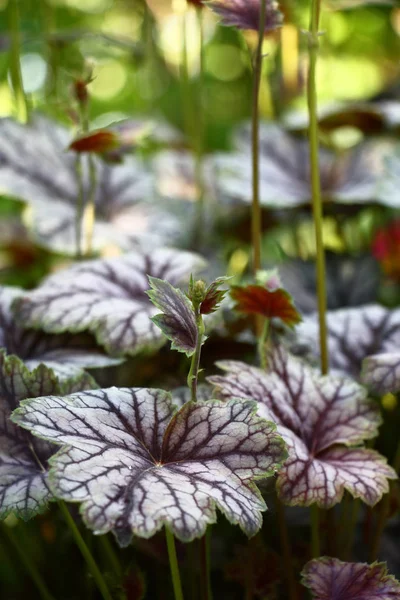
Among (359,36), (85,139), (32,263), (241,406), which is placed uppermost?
(359,36)

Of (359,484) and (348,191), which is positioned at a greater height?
(348,191)

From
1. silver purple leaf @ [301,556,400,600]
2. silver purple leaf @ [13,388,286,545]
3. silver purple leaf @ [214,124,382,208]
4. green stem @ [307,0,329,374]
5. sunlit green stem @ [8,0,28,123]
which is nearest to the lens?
silver purple leaf @ [13,388,286,545]

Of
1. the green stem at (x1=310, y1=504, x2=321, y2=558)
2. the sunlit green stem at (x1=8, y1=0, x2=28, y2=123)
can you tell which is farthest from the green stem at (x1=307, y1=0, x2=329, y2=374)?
the sunlit green stem at (x1=8, y1=0, x2=28, y2=123)

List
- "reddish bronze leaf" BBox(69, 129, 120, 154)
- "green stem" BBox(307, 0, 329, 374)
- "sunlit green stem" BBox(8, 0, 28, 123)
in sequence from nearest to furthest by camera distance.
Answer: "green stem" BBox(307, 0, 329, 374)
"reddish bronze leaf" BBox(69, 129, 120, 154)
"sunlit green stem" BBox(8, 0, 28, 123)

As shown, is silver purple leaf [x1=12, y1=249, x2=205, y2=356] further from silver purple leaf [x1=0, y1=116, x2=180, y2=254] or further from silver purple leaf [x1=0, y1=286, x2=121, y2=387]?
silver purple leaf [x1=0, y1=116, x2=180, y2=254]

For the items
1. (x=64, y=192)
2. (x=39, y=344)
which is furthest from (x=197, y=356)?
(x=64, y=192)

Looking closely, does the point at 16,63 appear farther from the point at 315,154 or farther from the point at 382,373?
the point at 382,373

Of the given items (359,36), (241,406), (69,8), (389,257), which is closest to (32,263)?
(389,257)

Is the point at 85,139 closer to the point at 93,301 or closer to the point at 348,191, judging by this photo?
the point at 93,301
